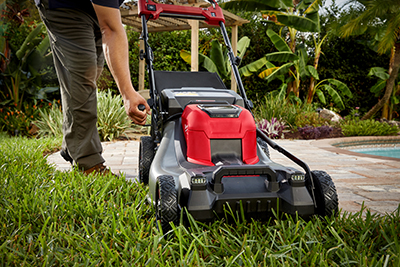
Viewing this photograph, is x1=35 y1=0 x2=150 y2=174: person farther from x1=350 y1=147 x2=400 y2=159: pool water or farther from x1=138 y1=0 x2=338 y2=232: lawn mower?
x1=350 y1=147 x2=400 y2=159: pool water

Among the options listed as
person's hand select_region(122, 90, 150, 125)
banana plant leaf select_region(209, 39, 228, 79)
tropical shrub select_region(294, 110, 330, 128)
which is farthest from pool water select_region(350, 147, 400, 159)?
person's hand select_region(122, 90, 150, 125)

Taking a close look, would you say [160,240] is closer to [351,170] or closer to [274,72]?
[351,170]

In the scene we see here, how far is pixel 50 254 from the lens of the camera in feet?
4.22

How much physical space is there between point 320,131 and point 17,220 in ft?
22.5

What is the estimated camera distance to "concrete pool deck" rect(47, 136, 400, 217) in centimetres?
229

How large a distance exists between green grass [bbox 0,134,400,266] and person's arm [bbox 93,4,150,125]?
22.2 inches

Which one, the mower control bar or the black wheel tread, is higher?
the mower control bar

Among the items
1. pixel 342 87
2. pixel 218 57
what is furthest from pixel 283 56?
pixel 342 87

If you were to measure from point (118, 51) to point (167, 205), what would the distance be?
86 centimetres

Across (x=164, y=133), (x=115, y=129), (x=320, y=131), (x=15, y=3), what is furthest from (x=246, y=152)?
(x=15, y=3)

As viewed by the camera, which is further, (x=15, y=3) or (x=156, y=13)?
(x=15, y=3)

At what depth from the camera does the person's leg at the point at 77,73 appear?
241 centimetres

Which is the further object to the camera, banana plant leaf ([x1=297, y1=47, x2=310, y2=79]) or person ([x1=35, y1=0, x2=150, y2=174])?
banana plant leaf ([x1=297, y1=47, x2=310, y2=79])

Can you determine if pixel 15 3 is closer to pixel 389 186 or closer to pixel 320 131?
pixel 320 131
